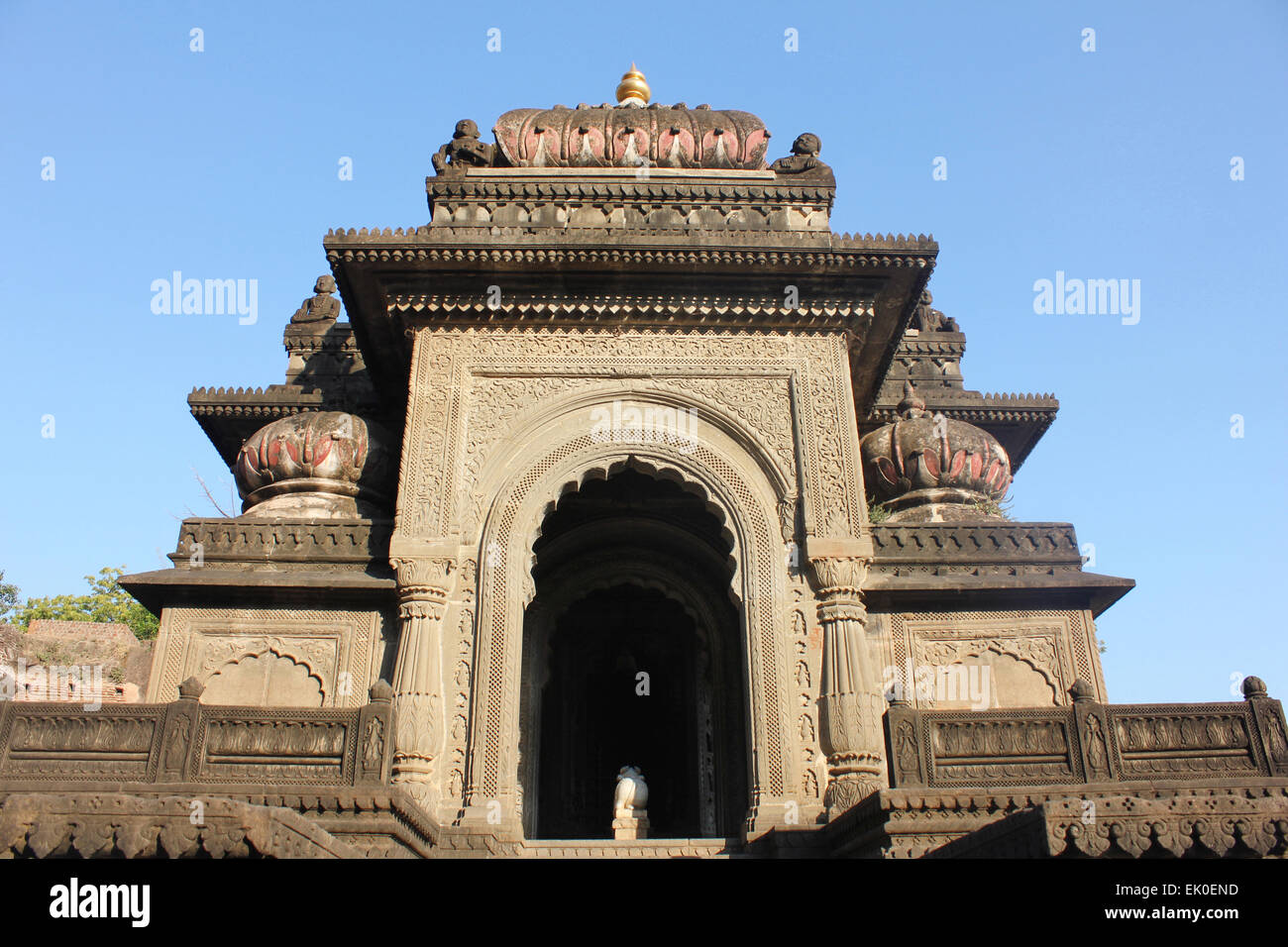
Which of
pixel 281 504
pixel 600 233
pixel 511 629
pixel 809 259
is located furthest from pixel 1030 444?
pixel 281 504

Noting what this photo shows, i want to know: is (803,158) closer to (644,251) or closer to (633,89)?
(644,251)

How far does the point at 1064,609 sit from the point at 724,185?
665 centimetres

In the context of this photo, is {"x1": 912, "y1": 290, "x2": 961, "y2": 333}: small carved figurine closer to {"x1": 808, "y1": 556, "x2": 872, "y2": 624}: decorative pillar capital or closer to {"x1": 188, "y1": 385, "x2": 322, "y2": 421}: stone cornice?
{"x1": 808, "y1": 556, "x2": 872, "y2": 624}: decorative pillar capital

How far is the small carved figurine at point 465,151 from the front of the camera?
44.2 feet

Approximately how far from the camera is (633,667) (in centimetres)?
1555

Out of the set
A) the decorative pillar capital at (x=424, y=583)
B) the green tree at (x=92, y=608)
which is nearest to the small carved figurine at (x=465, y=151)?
the decorative pillar capital at (x=424, y=583)

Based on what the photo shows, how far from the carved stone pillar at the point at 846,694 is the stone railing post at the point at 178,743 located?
551 cm

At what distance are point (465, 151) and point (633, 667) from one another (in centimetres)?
777

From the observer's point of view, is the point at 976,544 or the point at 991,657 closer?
the point at 991,657

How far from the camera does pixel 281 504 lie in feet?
41.2

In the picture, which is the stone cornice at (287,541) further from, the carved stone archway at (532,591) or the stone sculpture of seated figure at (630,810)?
the stone sculpture of seated figure at (630,810)

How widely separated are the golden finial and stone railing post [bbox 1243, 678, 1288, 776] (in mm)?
14464
